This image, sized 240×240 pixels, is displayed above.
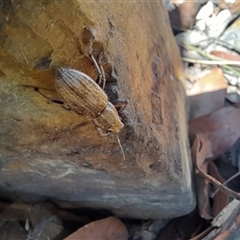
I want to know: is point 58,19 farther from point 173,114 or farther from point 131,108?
point 173,114

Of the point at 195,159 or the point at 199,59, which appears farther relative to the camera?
the point at 199,59

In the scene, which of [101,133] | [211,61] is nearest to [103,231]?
[101,133]

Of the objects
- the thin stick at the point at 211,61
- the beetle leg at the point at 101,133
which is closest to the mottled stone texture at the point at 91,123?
the beetle leg at the point at 101,133

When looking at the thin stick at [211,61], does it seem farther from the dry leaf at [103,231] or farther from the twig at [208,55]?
the dry leaf at [103,231]

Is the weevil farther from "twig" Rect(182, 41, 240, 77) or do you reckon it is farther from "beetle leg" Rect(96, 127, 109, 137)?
"twig" Rect(182, 41, 240, 77)

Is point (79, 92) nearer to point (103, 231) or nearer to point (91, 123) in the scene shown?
point (91, 123)

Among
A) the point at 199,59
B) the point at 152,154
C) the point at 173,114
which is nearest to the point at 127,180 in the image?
the point at 152,154

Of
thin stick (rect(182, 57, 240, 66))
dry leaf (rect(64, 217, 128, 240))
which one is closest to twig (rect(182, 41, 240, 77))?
thin stick (rect(182, 57, 240, 66))
